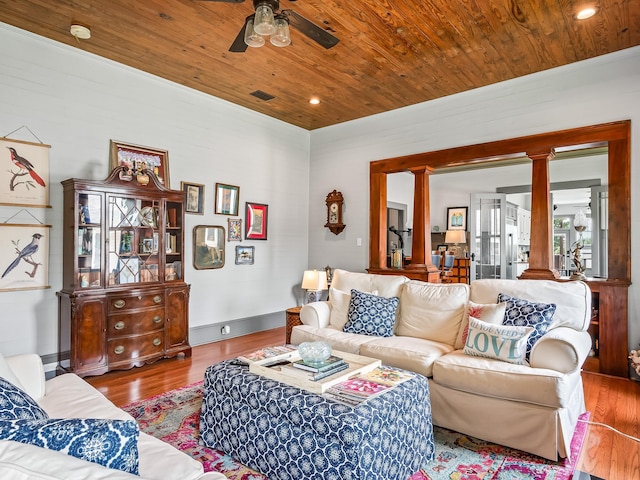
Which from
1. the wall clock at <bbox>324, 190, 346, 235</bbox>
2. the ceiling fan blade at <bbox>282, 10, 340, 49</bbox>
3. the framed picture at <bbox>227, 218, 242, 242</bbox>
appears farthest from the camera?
the wall clock at <bbox>324, 190, 346, 235</bbox>

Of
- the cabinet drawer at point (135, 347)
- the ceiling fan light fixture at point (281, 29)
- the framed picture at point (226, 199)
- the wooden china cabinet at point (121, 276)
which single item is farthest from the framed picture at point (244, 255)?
the ceiling fan light fixture at point (281, 29)

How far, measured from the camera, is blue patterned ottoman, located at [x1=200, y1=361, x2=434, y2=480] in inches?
72.0

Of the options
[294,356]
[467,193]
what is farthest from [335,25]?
[467,193]

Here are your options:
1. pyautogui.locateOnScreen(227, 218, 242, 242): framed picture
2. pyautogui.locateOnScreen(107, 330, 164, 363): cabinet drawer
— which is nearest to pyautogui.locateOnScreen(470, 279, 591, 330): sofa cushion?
pyautogui.locateOnScreen(107, 330, 164, 363): cabinet drawer

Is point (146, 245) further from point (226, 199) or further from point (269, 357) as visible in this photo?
point (269, 357)

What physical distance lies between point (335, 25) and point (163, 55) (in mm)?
1806

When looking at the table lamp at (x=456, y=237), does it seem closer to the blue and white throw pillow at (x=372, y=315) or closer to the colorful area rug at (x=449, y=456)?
the blue and white throw pillow at (x=372, y=315)

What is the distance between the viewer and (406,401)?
2.12m

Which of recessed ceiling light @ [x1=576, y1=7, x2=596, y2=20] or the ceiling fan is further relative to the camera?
recessed ceiling light @ [x1=576, y1=7, x2=596, y2=20]

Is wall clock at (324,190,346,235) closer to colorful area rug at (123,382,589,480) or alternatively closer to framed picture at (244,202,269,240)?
framed picture at (244,202,269,240)

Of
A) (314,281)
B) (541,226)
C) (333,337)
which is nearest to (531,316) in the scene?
(333,337)

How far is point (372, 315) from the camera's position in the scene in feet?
11.6

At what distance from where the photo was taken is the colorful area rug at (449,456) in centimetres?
217

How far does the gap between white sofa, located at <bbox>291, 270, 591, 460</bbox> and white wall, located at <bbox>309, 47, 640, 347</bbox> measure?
1567mm
